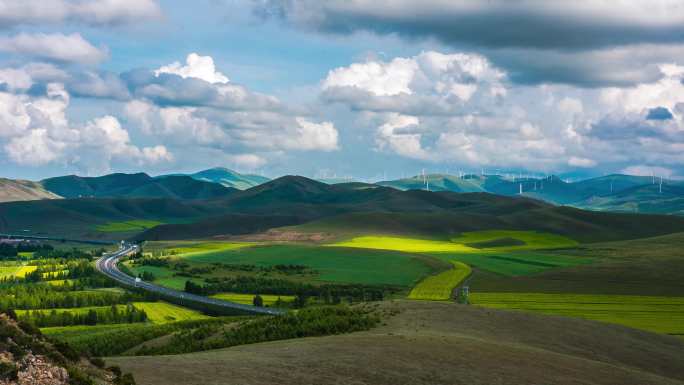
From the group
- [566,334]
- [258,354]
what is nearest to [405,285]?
[566,334]

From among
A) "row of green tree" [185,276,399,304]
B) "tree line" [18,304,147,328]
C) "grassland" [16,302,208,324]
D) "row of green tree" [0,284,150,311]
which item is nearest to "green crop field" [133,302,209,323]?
"grassland" [16,302,208,324]

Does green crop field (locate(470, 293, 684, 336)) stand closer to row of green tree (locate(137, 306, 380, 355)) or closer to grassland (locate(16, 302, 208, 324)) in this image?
row of green tree (locate(137, 306, 380, 355))

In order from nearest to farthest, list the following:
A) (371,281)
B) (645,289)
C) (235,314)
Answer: (235,314) → (645,289) → (371,281)

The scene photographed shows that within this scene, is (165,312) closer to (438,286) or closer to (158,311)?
(158,311)

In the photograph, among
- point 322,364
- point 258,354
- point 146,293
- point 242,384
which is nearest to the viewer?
point 242,384

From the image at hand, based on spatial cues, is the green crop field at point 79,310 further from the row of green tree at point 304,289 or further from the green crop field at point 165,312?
the row of green tree at point 304,289

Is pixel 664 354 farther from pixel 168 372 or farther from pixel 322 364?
pixel 168 372
